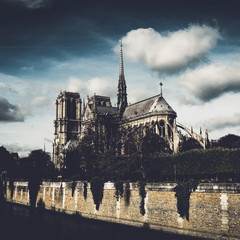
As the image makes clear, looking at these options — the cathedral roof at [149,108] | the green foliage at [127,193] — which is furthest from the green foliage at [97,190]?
the cathedral roof at [149,108]

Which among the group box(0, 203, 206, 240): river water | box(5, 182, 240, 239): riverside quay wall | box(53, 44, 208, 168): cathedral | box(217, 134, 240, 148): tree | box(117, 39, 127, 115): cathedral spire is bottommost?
box(0, 203, 206, 240): river water

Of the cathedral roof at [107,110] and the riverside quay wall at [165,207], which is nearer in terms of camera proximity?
the riverside quay wall at [165,207]

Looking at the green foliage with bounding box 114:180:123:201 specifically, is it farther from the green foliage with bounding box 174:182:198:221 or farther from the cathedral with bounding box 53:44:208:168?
the cathedral with bounding box 53:44:208:168

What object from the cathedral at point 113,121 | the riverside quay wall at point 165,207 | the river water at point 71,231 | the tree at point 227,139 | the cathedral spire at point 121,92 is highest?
the cathedral spire at point 121,92

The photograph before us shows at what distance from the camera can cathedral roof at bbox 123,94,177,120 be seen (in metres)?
62.1

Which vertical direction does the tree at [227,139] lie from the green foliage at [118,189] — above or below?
above

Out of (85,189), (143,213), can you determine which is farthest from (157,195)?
(85,189)

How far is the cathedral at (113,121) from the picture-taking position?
170ft

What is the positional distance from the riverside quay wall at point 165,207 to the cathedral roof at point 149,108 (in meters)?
30.2

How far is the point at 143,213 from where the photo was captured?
25094 millimetres

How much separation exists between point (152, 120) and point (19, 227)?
128 feet

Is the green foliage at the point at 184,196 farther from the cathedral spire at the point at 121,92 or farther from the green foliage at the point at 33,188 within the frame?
the cathedral spire at the point at 121,92

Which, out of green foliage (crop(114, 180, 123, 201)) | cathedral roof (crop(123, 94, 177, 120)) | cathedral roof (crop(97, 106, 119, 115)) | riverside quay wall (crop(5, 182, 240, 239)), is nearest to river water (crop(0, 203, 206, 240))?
riverside quay wall (crop(5, 182, 240, 239))

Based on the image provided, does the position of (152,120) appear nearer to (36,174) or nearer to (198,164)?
(36,174)
